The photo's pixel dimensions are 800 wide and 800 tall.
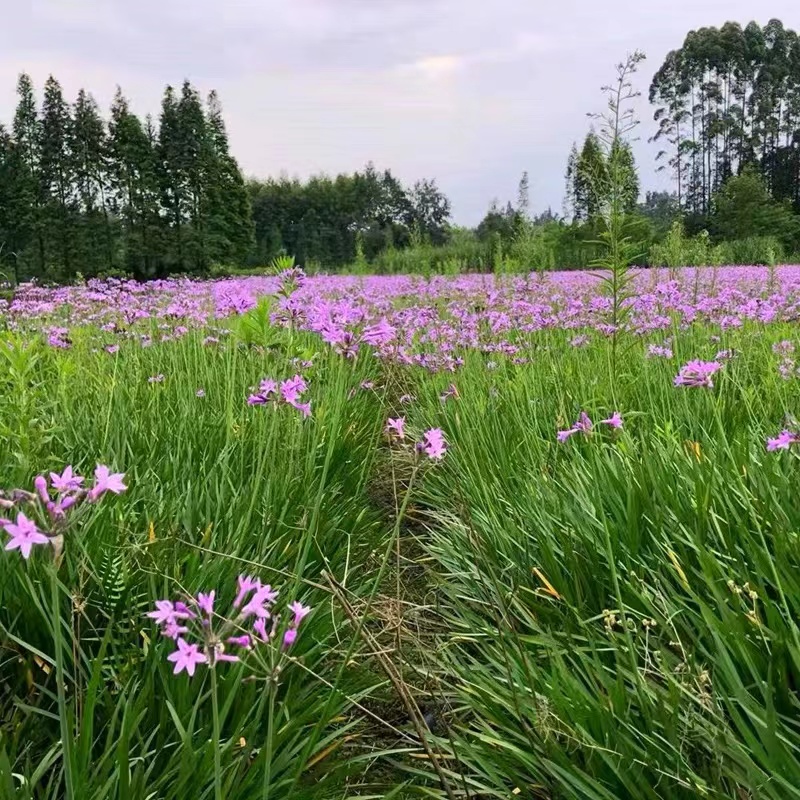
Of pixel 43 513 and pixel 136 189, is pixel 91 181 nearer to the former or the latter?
pixel 136 189

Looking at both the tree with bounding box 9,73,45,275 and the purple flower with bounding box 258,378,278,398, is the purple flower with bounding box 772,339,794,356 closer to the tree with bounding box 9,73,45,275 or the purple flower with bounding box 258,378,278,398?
the purple flower with bounding box 258,378,278,398

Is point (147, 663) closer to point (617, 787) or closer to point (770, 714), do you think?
point (617, 787)

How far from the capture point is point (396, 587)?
1.86 m

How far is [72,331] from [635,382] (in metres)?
3.70

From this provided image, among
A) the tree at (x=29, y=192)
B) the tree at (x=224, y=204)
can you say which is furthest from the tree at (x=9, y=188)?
the tree at (x=224, y=204)

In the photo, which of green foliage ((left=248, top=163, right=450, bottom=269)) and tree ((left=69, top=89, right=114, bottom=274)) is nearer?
tree ((left=69, top=89, right=114, bottom=274))

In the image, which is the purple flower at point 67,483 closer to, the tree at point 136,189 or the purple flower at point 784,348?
the purple flower at point 784,348

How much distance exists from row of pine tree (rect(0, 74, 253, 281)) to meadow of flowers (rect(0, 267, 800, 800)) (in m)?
27.9

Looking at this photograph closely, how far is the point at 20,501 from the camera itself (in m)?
0.91

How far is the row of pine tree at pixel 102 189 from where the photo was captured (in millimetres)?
29250

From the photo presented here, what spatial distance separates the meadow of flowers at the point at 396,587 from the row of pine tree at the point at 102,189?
27.9 m

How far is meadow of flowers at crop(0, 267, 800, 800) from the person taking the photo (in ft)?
3.79

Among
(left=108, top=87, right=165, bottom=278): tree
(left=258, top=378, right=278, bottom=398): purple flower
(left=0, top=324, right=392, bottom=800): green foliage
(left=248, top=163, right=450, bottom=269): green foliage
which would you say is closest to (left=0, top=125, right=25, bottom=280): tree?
(left=108, top=87, right=165, bottom=278): tree

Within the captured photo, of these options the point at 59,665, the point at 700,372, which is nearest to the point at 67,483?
the point at 59,665
